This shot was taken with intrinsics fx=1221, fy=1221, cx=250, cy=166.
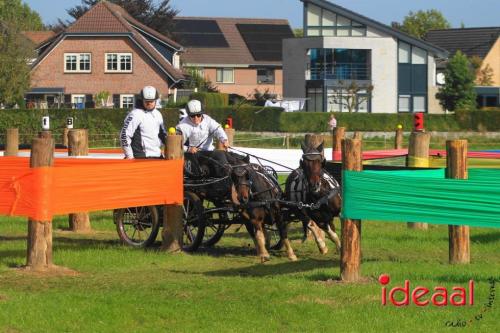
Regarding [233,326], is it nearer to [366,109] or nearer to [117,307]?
[117,307]

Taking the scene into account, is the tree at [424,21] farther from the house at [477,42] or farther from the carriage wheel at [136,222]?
the carriage wheel at [136,222]

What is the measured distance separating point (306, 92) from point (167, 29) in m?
16.5

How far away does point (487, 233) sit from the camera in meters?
18.6

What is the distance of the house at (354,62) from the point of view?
3602 inches

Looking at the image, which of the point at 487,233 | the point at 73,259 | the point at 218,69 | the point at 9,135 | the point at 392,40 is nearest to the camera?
the point at 73,259

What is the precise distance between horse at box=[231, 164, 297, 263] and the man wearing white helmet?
7.12 feet

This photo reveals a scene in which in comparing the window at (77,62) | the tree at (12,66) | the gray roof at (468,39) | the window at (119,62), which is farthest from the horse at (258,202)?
the gray roof at (468,39)

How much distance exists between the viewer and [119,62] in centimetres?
8412

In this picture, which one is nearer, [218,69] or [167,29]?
→ [167,29]

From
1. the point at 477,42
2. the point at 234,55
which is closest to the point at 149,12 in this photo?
the point at 234,55

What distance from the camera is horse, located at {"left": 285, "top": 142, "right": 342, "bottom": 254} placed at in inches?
583

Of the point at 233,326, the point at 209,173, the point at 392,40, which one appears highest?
the point at 392,40

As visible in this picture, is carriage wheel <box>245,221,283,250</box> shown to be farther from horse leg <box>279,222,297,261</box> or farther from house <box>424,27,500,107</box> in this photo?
house <box>424,27,500,107</box>

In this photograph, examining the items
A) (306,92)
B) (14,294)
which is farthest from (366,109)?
(14,294)
